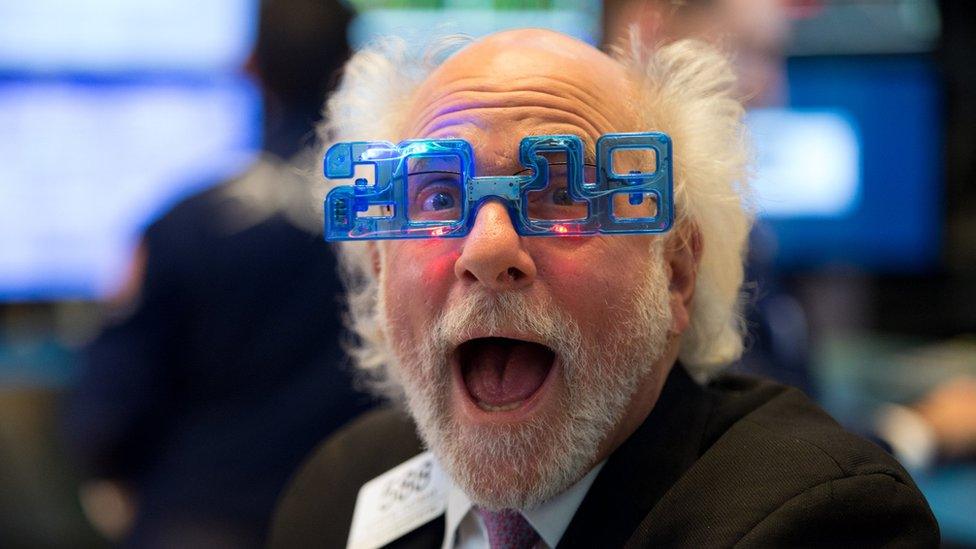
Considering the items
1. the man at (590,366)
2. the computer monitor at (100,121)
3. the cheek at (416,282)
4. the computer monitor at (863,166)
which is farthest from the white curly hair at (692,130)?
the computer monitor at (863,166)

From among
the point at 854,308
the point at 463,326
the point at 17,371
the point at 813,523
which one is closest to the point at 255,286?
the point at 463,326

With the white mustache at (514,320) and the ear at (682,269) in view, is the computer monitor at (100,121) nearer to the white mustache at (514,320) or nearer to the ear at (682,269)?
the ear at (682,269)

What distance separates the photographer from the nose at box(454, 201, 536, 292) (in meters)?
1.33

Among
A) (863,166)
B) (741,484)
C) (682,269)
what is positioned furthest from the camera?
(863,166)

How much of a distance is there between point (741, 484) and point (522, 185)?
18.0 inches

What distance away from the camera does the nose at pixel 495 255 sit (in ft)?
4.37

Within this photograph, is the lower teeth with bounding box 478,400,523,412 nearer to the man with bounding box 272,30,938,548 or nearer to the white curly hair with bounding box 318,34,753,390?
the man with bounding box 272,30,938,548

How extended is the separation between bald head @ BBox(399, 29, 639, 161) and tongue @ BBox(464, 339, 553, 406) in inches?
10.3

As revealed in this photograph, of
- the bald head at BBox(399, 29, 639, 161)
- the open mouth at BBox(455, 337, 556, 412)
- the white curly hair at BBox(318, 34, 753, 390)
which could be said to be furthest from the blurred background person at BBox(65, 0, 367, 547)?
the open mouth at BBox(455, 337, 556, 412)

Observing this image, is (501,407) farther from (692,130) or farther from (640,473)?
(692,130)

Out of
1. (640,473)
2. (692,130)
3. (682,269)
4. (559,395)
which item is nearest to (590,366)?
(559,395)

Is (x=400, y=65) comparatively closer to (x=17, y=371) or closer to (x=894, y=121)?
(x=17, y=371)

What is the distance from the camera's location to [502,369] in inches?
56.9

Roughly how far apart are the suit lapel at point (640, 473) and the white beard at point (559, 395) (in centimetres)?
5
